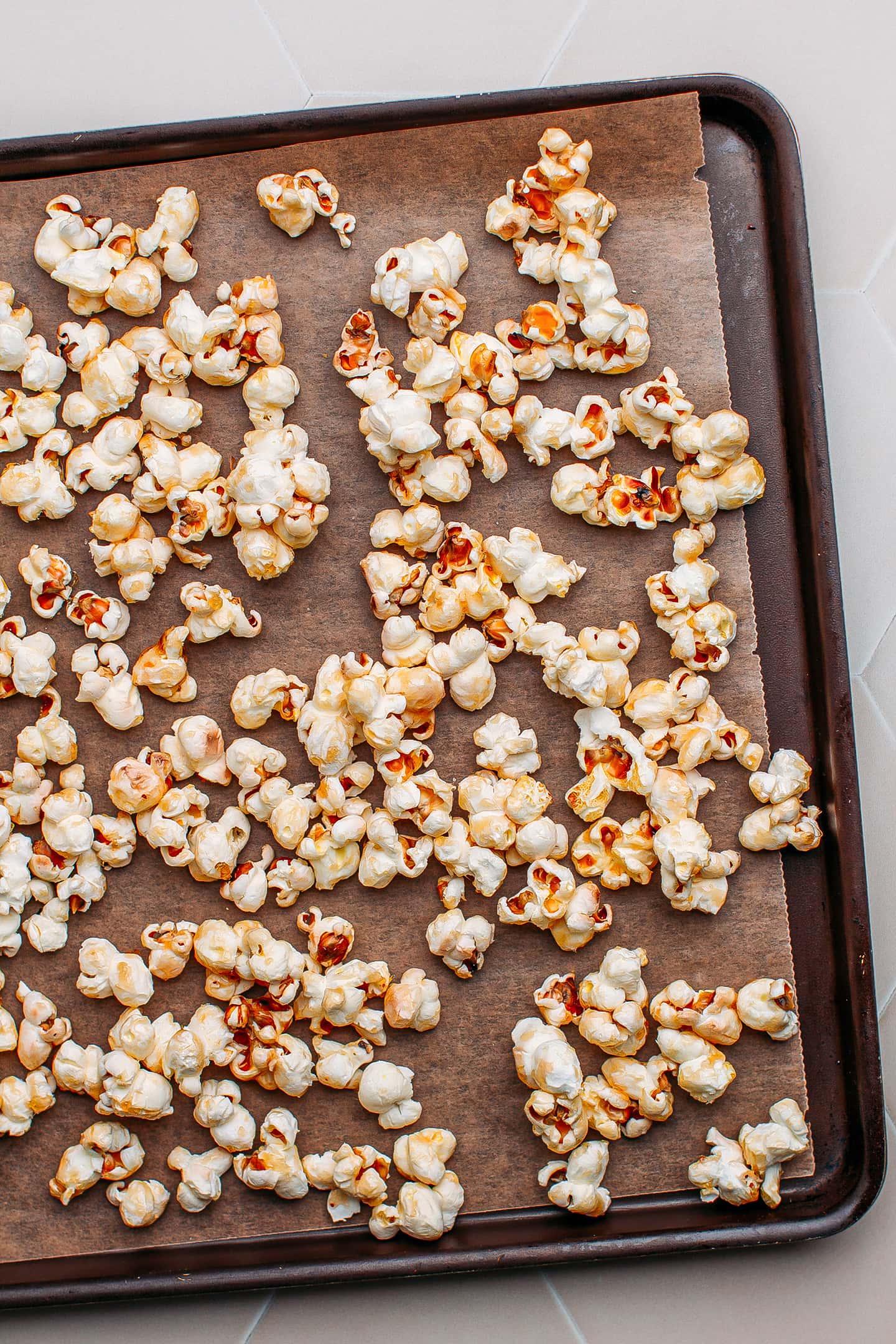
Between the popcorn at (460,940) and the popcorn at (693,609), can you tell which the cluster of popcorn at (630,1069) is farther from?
the popcorn at (693,609)

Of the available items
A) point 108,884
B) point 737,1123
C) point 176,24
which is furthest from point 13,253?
point 737,1123

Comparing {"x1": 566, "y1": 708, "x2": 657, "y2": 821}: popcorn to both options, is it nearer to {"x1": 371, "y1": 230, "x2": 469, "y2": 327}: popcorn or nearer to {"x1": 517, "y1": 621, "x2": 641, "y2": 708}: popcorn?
{"x1": 517, "y1": 621, "x2": 641, "y2": 708}: popcorn

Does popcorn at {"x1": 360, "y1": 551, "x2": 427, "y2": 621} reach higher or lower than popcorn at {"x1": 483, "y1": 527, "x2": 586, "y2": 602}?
higher

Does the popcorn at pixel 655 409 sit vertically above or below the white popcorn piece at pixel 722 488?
above

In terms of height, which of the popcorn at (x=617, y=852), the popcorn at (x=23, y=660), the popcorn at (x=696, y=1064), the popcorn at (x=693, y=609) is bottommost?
the popcorn at (x=696, y=1064)

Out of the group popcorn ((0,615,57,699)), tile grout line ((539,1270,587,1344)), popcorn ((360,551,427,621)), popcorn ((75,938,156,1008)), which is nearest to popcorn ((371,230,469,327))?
popcorn ((360,551,427,621))

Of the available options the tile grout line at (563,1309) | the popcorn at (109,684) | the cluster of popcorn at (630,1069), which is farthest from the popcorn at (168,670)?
the tile grout line at (563,1309)

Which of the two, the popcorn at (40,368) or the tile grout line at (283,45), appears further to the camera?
the tile grout line at (283,45)
